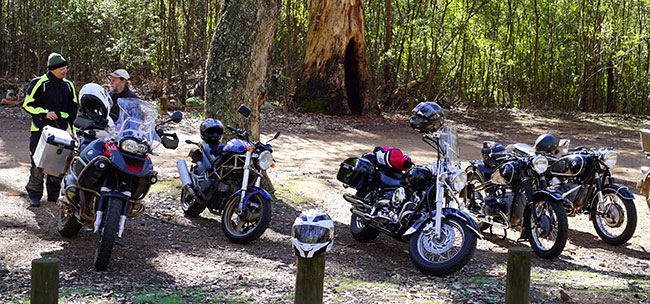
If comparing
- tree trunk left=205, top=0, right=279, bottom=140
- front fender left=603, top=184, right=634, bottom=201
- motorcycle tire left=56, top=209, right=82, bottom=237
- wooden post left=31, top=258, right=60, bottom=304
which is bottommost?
motorcycle tire left=56, top=209, right=82, bottom=237

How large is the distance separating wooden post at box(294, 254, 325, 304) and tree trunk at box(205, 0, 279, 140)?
5824 millimetres

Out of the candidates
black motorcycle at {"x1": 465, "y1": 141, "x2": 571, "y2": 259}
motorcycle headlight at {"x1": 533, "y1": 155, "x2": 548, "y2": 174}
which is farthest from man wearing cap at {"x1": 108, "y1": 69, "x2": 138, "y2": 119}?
motorcycle headlight at {"x1": 533, "y1": 155, "x2": 548, "y2": 174}

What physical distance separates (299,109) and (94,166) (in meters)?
15.4

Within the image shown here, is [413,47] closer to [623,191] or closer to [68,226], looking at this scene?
[623,191]

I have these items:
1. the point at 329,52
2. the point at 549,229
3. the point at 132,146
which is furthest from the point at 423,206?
the point at 329,52

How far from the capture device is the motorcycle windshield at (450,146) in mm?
6098

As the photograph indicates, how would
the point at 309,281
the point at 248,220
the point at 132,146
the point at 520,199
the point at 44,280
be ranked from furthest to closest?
the point at 520,199 → the point at 248,220 → the point at 132,146 → the point at 309,281 → the point at 44,280

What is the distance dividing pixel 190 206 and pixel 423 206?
2.97 metres

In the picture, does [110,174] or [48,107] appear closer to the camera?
[110,174]

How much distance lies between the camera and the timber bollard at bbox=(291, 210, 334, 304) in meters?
2.91

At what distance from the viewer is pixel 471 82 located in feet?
86.2

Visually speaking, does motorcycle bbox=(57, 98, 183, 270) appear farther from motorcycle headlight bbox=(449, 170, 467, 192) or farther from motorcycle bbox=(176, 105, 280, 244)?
motorcycle headlight bbox=(449, 170, 467, 192)

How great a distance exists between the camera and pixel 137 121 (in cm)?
603

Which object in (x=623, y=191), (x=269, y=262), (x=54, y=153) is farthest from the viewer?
(x=623, y=191)
